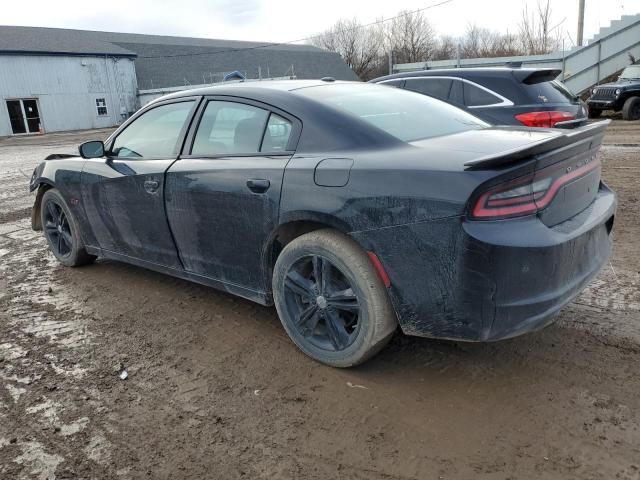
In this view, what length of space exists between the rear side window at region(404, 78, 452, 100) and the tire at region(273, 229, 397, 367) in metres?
5.46

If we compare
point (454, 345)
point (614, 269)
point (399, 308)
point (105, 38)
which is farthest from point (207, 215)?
point (105, 38)

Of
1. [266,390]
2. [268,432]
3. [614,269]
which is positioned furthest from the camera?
[614,269]

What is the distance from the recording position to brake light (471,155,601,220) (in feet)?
7.98

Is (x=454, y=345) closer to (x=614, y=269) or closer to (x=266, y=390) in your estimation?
(x=266, y=390)

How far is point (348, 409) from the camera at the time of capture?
8.98 feet

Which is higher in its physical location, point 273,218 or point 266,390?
point 273,218

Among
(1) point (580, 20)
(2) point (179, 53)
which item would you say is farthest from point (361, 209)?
(2) point (179, 53)

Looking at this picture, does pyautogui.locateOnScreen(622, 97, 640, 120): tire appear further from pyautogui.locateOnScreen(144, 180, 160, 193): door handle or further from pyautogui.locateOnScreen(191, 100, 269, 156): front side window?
pyautogui.locateOnScreen(144, 180, 160, 193): door handle

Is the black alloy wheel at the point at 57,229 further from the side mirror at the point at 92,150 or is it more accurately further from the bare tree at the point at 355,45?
the bare tree at the point at 355,45

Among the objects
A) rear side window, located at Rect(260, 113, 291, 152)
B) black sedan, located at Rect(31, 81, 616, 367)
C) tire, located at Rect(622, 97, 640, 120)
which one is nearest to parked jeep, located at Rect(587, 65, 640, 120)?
tire, located at Rect(622, 97, 640, 120)

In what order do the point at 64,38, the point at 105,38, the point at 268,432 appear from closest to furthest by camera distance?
the point at 268,432
the point at 64,38
the point at 105,38

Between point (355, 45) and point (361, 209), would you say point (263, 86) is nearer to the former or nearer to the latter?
point (361, 209)

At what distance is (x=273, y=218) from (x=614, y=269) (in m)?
2.97

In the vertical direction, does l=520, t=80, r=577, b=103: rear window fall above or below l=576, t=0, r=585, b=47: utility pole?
below
